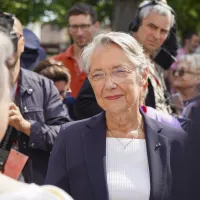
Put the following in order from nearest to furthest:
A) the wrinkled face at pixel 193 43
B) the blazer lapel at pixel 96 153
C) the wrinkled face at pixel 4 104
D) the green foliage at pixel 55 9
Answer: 1. the wrinkled face at pixel 4 104
2. the blazer lapel at pixel 96 153
3. the wrinkled face at pixel 193 43
4. the green foliage at pixel 55 9

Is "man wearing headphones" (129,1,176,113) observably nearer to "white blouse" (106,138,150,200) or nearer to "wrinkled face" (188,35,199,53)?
"white blouse" (106,138,150,200)

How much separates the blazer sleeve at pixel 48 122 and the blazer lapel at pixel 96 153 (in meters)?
0.62

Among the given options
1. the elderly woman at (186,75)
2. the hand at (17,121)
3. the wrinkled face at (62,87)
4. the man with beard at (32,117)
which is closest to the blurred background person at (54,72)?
the wrinkled face at (62,87)

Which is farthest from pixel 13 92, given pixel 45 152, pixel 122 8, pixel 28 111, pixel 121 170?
pixel 122 8

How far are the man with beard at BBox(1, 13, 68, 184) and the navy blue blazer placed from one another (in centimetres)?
Answer: 57

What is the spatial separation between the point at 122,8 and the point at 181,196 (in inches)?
374

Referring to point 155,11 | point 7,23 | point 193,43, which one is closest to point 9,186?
point 7,23

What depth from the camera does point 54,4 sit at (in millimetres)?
12594

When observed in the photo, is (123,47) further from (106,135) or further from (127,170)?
(127,170)

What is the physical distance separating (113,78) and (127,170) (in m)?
0.59

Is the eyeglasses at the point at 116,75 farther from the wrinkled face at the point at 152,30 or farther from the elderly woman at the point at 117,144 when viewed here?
the wrinkled face at the point at 152,30

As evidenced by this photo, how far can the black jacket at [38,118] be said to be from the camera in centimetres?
393

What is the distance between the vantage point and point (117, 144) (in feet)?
11.0

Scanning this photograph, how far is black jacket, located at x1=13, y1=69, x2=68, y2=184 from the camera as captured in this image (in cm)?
393
